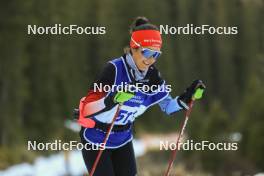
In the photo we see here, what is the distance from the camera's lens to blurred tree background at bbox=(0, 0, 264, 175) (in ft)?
64.7

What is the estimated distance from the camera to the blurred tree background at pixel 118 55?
19.7m

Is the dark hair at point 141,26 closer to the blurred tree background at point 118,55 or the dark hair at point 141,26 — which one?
the dark hair at point 141,26

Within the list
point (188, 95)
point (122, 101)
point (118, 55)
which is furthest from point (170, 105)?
point (118, 55)

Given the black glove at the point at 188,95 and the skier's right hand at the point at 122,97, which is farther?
the black glove at the point at 188,95

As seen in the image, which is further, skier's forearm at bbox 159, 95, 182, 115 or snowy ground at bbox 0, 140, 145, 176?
snowy ground at bbox 0, 140, 145, 176

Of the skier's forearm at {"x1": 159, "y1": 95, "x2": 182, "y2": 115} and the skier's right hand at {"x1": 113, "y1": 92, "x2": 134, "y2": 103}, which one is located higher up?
the skier's right hand at {"x1": 113, "y1": 92, "x2": 134, "y2": 103}

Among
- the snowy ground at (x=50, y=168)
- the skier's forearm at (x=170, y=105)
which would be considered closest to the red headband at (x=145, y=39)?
the skier's forearm at (x=170, y=105)

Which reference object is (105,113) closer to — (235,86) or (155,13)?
(155,13)

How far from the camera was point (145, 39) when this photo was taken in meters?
4.73

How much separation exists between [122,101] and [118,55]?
3719 centimetres

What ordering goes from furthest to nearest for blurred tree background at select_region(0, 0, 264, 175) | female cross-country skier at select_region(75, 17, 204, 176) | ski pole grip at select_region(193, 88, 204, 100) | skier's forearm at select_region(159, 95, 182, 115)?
1. blurred tree background at select_region(0, 0, 264, 175)
2. ski pole grip at select_region(193, 88, 204, 100)
3. skier's forearm at select_region(159, 95, 182, 115)
4. female cross-country skier at select_region(75, 17, 204, 176)

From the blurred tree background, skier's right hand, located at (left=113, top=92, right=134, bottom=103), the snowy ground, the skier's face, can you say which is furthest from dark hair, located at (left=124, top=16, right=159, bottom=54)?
the blurred tree background

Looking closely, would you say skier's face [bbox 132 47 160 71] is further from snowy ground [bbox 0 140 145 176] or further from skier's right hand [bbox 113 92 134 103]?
snowy ground [bbox 0 140 145 176]

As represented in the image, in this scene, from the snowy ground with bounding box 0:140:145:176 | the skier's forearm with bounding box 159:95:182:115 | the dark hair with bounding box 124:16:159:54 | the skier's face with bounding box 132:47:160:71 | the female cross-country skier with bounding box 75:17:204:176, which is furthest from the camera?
the snowy ground with bounding box 0:140:145:176
